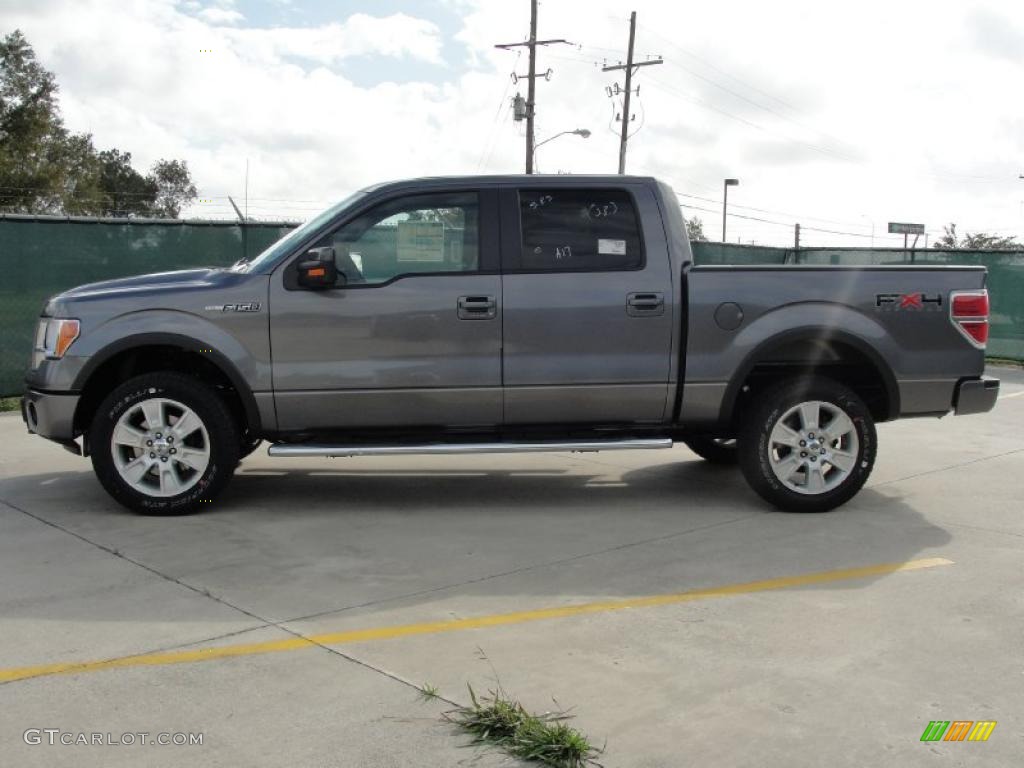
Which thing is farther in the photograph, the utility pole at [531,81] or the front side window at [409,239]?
the utility pole at [531,81]

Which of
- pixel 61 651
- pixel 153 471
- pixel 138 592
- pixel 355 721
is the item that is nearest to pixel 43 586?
pixel 138 592

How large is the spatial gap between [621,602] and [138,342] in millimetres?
3395

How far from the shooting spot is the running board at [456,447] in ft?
21.1

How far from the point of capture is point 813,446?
664 centimetres

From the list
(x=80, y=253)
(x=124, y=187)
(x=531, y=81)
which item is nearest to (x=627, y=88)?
(x=531, y=81)

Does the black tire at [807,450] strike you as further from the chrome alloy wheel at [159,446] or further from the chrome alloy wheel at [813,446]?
the chrome alloy wheel at [159,446]

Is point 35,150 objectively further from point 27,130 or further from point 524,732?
point 524,732

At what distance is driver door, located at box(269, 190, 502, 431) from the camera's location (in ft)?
21.0

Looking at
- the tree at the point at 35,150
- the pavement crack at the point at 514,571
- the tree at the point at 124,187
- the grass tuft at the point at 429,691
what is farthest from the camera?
the tree at the point at 124,187

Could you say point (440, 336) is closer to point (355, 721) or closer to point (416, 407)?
point (416, 407)

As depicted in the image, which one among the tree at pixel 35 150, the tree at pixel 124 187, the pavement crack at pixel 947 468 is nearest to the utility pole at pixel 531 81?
the pavement crack at pixel 947 468

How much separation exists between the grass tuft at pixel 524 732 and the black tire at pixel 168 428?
320 centimetres

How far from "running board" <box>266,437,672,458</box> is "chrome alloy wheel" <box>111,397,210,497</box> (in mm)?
476
